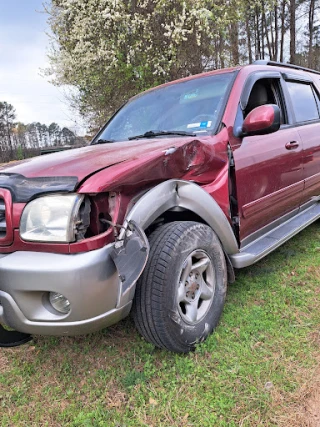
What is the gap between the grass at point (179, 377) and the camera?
161 centimetres

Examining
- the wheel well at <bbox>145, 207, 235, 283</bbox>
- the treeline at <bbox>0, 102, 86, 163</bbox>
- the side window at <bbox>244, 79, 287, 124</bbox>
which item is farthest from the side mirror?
the treeline at <bbox>0, 102, 86, 163</bbox>

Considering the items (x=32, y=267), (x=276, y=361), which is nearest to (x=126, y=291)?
(x=32, y=267)

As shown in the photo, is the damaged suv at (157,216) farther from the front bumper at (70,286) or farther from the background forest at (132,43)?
the background forest at (132,43)

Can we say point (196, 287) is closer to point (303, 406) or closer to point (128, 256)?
point (128, 256)

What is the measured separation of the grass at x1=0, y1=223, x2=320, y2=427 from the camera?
1611 mm

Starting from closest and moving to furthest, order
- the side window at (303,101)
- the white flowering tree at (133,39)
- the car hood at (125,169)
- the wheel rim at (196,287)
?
the car hood at (125,169), the wheel rim at (196,287), the side window at (303,101), the white flowering tree at (133,39)

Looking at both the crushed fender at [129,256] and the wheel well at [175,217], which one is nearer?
the crushed fender at [129,256]

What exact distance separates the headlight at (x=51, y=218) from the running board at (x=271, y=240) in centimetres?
131

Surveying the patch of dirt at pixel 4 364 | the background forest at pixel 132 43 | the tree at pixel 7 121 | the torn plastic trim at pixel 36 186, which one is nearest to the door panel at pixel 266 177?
the torn plastic trim at pixel 36 186

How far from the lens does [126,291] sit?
1610 mm

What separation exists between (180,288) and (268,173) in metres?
1.36

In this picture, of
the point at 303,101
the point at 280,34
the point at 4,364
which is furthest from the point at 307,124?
the point at 280,34

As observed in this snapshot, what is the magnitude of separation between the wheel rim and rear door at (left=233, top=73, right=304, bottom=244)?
1.74 ft

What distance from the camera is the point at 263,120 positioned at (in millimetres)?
2266
